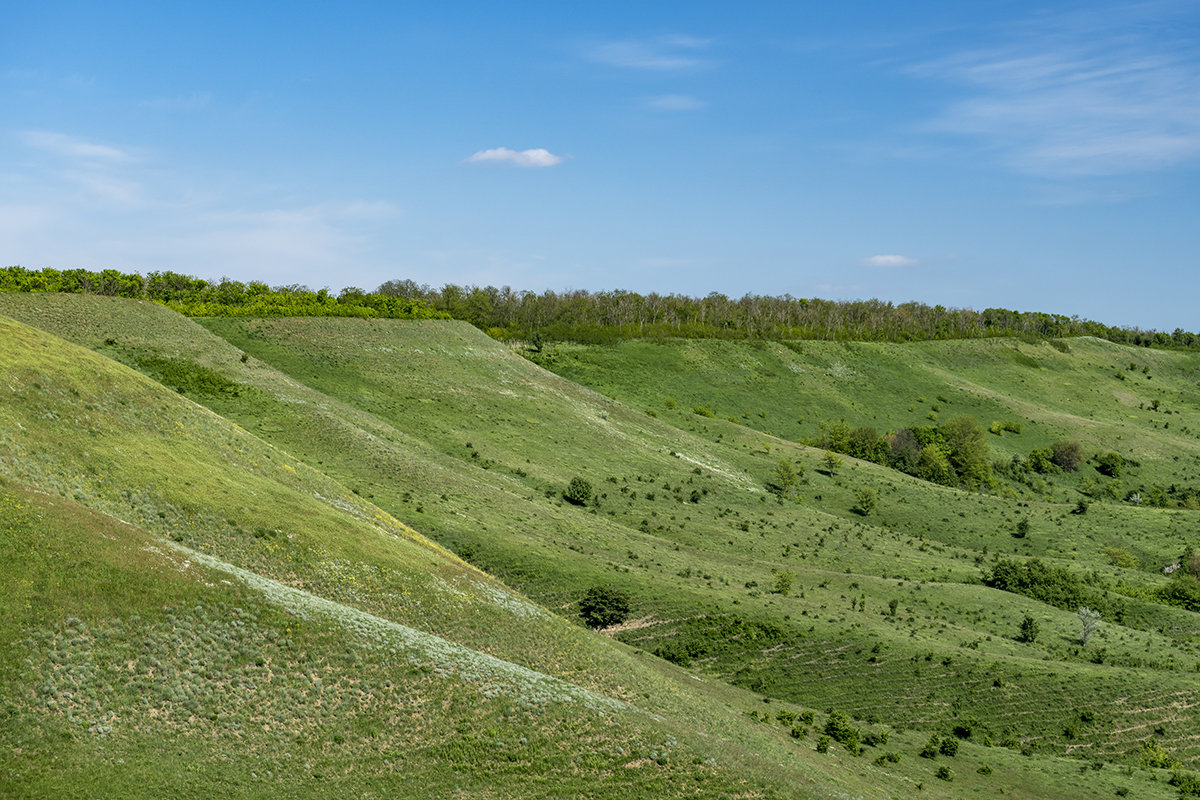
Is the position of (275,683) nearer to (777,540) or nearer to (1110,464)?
(777,540)

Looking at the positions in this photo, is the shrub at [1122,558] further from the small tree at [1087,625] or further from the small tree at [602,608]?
the small tree at [602,608]

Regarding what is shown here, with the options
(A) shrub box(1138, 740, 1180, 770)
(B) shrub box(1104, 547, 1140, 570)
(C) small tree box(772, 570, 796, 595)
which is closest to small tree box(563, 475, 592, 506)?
(C) small tree box(772, 570, 796, 595)

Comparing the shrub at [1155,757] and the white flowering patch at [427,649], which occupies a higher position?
the white flowering patch at [427,649]

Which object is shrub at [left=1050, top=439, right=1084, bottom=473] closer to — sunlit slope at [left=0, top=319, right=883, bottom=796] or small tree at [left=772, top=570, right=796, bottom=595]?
small tree at [left=772, top=570, right=796, bottom=595]

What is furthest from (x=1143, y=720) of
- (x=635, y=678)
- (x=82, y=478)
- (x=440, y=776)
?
(x=82, y=478)

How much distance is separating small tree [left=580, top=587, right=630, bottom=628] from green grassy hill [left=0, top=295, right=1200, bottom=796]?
1.24 m

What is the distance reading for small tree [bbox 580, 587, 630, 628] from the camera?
205 feet

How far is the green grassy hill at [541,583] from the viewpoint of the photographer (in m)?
34.9

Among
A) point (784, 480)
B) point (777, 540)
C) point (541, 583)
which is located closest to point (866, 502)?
point (784, 480)

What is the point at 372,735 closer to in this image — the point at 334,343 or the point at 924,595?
the point at 924,595

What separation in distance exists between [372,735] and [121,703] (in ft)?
28.8

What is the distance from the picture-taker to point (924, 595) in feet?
263

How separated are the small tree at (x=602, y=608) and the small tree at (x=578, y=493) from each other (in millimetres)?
28087

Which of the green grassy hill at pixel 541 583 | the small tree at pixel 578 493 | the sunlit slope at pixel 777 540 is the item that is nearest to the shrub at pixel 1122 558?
the sunlit slope at pixel 777 540
